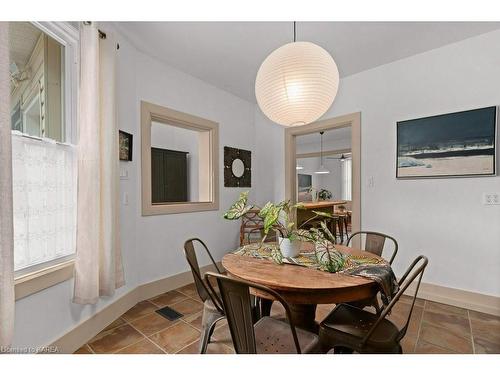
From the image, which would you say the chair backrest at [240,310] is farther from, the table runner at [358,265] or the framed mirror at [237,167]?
the framed mirror at [237,167]

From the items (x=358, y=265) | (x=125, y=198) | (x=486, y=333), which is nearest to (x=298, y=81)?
(x=358, y=265)

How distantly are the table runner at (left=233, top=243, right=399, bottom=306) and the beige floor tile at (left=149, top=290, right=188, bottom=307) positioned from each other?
125cm

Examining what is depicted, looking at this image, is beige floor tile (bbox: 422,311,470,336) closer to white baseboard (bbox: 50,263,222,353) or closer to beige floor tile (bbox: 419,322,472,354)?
beige floor tile (bbox: 419,322,472,354)

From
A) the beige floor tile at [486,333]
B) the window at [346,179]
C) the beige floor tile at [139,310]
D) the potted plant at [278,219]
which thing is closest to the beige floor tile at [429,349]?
the beige floor tile at [486,333]

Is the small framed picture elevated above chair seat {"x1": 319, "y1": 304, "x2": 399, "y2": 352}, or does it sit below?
above

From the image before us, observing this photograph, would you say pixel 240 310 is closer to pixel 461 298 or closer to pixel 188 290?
pixel 188 290

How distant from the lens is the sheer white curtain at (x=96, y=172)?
1.68 m

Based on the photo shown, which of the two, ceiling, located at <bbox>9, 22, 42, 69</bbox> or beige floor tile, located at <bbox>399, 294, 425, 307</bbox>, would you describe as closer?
ceiling, located at <bbox>9, 22, 42, 69</bbox>

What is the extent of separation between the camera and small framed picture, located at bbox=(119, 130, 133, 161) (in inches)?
88.6

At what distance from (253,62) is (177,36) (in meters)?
0.86

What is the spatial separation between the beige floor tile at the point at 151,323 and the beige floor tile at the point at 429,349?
1918mm

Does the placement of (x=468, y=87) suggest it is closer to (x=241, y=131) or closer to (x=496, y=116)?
(x=496, y=116)

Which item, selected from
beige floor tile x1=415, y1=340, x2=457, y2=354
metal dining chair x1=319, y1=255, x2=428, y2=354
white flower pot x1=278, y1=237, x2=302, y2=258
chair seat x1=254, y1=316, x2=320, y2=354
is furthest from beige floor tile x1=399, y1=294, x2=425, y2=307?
chair seat x1=254, y1=316, x2=320, y2=354
